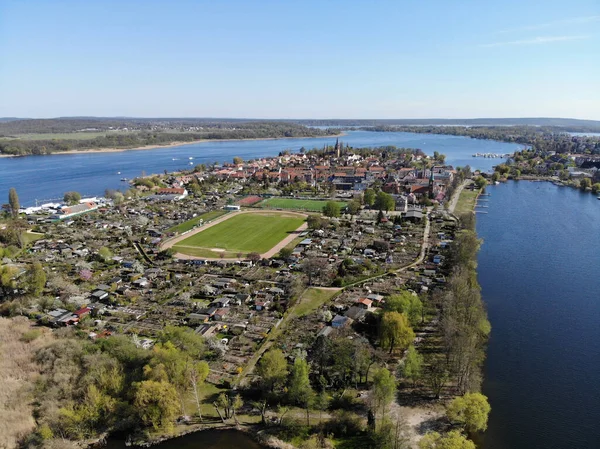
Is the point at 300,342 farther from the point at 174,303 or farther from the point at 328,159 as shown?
the point at 328,159

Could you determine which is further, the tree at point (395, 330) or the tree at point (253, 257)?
the tree at point (253, 257)

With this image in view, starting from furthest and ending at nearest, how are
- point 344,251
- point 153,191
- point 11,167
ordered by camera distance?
point 11,167
point 153,191
point 344,251

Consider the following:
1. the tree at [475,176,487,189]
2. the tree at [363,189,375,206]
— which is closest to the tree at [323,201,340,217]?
the tree at [363,189,375,206]

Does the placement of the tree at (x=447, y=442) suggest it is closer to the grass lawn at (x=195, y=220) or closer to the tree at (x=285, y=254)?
the tree at (x=285, y=254)

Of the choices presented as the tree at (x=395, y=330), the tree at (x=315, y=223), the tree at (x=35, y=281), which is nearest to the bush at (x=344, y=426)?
the tree at (x=395, y=330)

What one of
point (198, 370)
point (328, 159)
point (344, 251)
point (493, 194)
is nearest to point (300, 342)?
point (198, 370)

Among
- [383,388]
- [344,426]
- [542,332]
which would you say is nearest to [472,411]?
[383,388]

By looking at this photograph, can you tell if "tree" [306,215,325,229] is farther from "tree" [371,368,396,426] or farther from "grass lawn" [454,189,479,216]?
"tree" [371,368,396,426]
